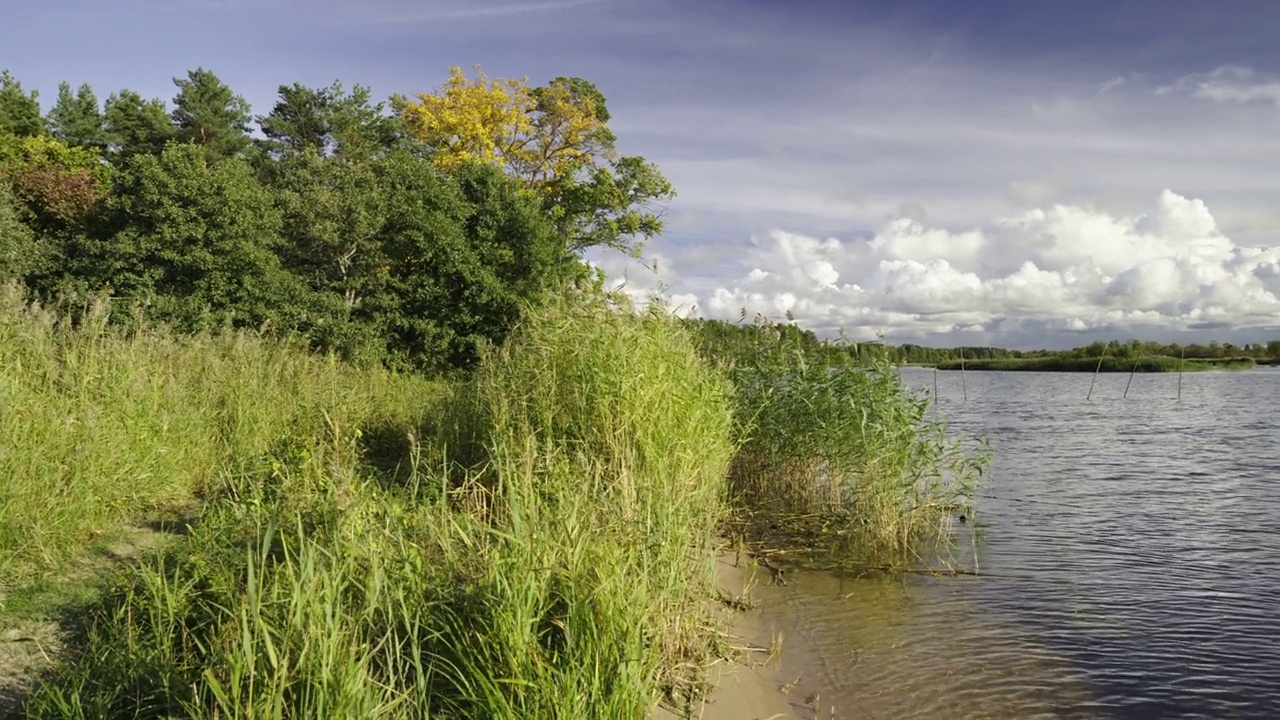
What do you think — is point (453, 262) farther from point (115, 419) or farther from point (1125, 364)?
point (1125, 364)

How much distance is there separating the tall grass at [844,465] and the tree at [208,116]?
31.6m

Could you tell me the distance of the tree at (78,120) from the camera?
3650 centimetres

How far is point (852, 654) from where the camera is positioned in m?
6.39

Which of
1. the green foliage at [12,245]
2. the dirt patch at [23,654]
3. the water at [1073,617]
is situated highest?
the green foliage at [12,245]

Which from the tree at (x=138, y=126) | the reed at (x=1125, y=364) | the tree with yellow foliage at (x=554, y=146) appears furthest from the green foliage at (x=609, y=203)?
the reed at (x=1125, y=364)

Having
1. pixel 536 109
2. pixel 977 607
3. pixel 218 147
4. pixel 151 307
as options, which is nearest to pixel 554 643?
pixel 977 607

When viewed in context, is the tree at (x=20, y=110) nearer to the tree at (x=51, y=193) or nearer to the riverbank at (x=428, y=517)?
the tree at (x=51, y=193)

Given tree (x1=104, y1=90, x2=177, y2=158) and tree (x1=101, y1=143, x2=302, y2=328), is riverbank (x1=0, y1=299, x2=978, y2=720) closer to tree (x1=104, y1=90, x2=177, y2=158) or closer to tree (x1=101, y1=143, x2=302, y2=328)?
tree (x1=101, y1=143, x2=302, y2=328)

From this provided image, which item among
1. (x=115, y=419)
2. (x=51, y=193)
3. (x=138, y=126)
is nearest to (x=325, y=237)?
(x=51, y=193)

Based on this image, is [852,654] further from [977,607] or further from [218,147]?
[218,147]

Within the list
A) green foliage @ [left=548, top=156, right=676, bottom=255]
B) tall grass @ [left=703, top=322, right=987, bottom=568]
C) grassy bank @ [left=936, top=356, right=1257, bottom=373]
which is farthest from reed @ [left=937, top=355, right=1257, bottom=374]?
tall grass @ [left=703, top=322, right=987, bottom=568]

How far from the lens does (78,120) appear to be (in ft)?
122

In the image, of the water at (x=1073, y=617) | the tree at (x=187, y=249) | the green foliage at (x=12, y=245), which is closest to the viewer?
the water at (x=1073, y=617)

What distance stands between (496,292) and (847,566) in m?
13.0
